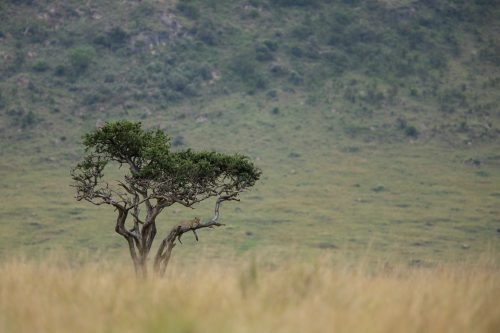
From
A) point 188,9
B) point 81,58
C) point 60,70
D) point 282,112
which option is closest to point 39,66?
point 60,70

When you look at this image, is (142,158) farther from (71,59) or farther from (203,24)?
(203,24)

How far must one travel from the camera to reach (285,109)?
74.9m

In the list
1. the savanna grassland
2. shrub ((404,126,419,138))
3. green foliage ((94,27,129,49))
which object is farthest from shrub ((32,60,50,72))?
shrub ((404,126,419,138))

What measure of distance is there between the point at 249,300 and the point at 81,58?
74.4m

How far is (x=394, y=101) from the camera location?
7619 centimetres

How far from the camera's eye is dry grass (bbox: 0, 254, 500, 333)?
6.80 meters

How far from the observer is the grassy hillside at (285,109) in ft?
174

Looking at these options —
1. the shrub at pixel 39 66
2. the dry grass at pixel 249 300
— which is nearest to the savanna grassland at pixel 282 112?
the shrub at pixel 39 66

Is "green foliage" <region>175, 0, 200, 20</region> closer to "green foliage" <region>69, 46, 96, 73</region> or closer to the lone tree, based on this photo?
"green foliage" <region>69, 46, 96, 73</region>

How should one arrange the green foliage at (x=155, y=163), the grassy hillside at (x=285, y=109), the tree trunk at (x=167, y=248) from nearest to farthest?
1. the tree trunk at (x=167, y=248)
2. the green foliage at (x=155, y=163)
3. the grassy hillside at (x=285, y=109)

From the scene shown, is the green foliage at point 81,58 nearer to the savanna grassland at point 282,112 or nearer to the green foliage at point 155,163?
the savanna grassland at point 282,112

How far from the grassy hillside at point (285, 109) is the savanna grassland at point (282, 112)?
0.19 metres

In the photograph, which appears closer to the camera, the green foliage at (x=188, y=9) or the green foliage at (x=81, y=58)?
the green foliage at (x=81, y=58)

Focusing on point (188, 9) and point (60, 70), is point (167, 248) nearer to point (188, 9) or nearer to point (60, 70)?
point (60, 70)
